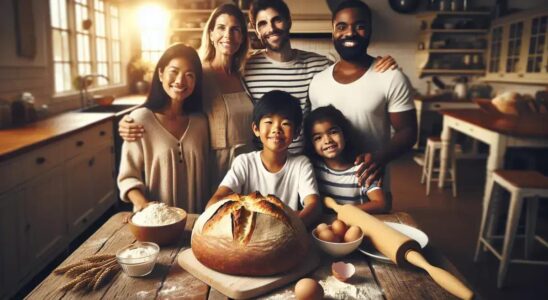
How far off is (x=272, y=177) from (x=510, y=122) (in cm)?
238

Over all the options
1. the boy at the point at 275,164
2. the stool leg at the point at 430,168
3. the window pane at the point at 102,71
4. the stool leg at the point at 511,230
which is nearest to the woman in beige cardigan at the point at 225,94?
the boy at the point at 275,164

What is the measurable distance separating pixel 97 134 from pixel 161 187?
5.85 feet

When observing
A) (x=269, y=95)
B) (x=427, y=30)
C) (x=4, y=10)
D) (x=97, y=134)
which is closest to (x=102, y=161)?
(x=97, y=134)

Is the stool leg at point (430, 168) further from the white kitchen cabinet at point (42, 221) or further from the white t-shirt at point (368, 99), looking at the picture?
the white kitchen cabinet at point (42, 221)

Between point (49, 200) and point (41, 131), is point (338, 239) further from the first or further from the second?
point (41, 131)

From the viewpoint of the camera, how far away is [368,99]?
1.78 metres

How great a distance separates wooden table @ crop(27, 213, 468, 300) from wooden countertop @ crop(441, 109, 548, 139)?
2056 mm

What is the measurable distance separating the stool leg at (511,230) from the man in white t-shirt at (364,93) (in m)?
1.05

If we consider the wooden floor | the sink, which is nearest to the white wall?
the wooden floor

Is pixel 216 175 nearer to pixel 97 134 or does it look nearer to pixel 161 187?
pixel 161 187

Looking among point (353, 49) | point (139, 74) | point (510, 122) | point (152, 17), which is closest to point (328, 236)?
point (353, 49)

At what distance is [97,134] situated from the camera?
3193 millimetres

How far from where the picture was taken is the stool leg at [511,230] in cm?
245

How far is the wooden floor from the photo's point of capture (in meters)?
2.52
